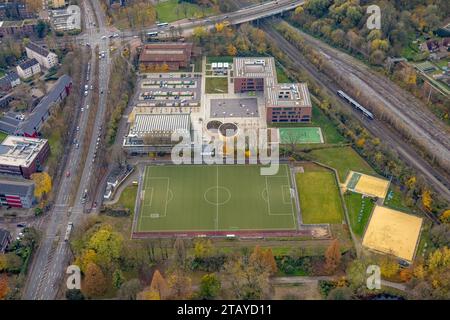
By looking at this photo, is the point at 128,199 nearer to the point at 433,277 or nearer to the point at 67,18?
the point at 433,277

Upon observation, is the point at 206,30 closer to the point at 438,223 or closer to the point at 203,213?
the point at 203,213

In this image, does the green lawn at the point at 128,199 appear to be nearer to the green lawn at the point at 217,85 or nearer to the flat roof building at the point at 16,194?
the flat roof building at the point at 16,194

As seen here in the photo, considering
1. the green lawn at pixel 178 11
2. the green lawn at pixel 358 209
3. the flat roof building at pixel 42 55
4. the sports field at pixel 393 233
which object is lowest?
the sports field at pixel 393 233

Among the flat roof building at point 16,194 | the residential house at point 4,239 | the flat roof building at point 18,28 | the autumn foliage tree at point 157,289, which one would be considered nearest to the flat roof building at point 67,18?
the flat roof building at point 18,28

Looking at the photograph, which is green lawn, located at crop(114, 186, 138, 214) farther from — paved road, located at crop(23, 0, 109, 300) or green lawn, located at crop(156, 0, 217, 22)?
green lawn, located at crop(156, 0, 217, 22)

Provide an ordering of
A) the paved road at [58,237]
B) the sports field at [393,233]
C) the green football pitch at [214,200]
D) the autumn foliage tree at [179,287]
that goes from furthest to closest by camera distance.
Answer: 1. the green football pitch at [214,200]
2. the sports field at [393,233]
3. the paved road at [58,237]
4. the autumn foliage tree at [179,287]

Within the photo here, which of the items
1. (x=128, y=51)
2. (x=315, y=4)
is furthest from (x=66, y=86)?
(x=315, y=4)
